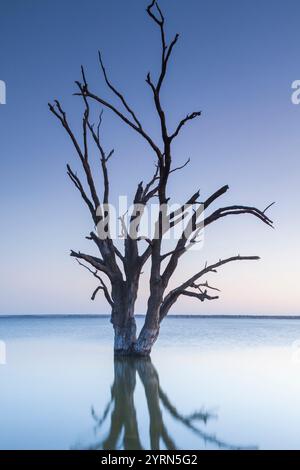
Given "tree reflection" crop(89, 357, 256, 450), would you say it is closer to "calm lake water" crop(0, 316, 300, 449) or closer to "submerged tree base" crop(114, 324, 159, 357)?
"calm lake water" crop(0, 316, 300, 449)

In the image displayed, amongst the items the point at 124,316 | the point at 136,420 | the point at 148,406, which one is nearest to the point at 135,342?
the point at 124,316

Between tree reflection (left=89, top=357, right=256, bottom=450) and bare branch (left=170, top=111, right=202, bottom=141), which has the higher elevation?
bare branch (left=170, top=111, right=202, bottom=141)

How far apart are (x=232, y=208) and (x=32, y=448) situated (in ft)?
22.6

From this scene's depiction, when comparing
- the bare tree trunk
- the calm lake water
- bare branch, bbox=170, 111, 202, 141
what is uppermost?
bare branch, bbox=170, 111, 202, 141

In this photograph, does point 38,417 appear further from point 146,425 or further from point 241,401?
point 241,401

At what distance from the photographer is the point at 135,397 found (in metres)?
6.50

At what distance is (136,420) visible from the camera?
16.4 ft

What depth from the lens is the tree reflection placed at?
13.4 feet

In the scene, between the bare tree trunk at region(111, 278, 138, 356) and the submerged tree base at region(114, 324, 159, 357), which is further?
the bare tree trunk at region(111, 278, 138, 356)

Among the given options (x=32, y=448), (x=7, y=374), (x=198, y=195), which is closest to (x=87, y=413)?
(x=32, y=448)

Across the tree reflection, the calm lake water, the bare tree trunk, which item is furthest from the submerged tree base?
the tree reflection

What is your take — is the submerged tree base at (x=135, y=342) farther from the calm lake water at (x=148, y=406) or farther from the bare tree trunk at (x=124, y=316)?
the calm lake water at (x=148, y=406)

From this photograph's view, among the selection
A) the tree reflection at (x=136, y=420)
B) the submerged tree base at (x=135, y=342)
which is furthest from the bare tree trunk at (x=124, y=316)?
the tree reflection at (x=136, y=420)

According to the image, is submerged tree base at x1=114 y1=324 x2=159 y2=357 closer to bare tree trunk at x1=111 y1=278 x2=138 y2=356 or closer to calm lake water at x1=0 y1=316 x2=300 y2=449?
bare tree trunk at x1=111 y1=278 x2=138 y2=356
